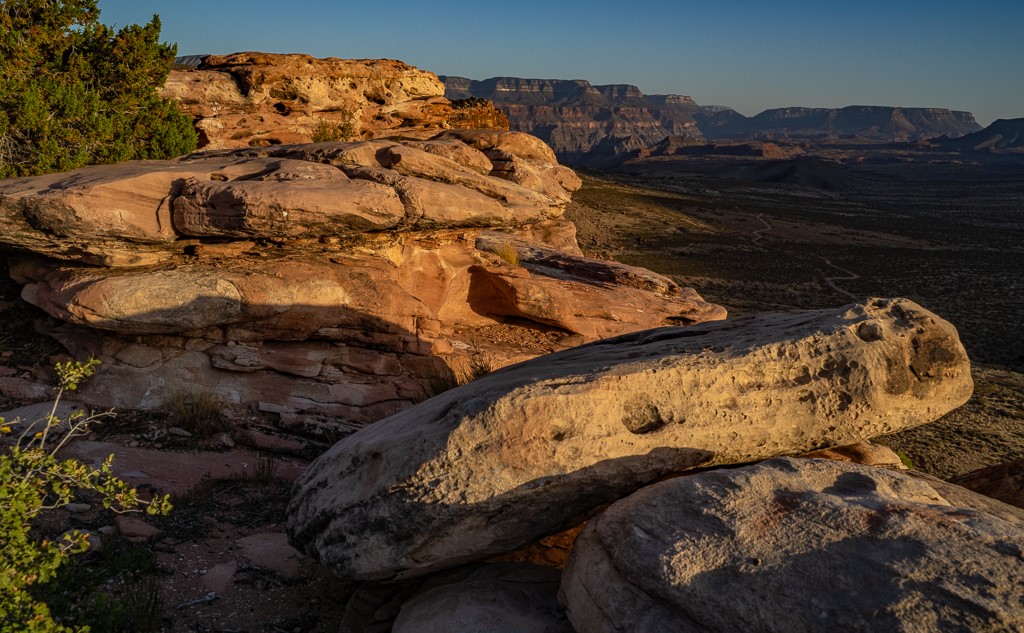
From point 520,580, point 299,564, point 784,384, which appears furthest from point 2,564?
point 784,384

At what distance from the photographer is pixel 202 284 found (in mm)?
10844

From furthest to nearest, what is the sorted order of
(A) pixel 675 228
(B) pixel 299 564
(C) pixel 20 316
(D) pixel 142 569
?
(A) pixel 675 228, (C) pixel 20 316, (B) pixel 299 564, (D) pixel 142 569

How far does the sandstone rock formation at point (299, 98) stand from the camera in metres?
17.9

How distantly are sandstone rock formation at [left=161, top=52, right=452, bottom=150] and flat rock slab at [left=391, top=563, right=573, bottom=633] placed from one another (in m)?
14.6

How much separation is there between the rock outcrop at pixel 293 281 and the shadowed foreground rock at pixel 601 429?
501 centimetres

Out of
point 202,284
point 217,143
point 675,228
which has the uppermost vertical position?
point 217,143

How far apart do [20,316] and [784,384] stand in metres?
12.4

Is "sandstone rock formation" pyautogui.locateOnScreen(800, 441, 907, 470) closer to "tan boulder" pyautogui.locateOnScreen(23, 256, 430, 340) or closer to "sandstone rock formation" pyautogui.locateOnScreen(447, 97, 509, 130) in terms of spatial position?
"tan boulder" pyautogui.locateOnScreen(23, 256, 430, 340)

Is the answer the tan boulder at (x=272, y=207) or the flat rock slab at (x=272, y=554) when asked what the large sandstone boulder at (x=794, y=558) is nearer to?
the flat rock slab at (x=272, y=554)

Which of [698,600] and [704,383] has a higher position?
[704,383]

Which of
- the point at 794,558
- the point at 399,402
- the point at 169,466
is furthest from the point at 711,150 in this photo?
the point at 794,558

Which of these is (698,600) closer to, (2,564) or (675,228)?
(2,564)

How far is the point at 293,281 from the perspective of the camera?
38.1 feet

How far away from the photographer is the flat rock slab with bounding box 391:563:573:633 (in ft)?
17.7
